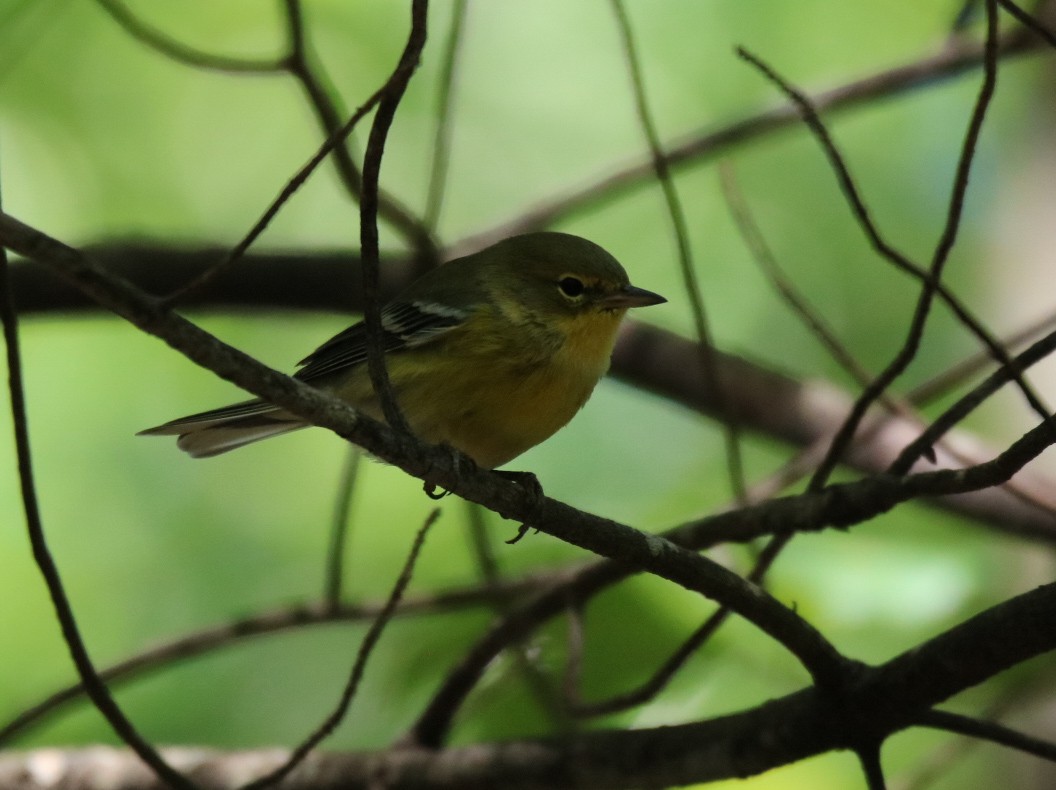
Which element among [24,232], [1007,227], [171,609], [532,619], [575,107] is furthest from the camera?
[575,107]

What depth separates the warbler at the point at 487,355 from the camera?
12.8ft

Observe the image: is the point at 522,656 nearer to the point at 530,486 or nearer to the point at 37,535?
the point at 530,486

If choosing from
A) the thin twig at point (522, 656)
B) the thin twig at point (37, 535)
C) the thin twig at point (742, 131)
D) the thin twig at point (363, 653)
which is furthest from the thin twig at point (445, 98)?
the thin twig at point (37, 535)

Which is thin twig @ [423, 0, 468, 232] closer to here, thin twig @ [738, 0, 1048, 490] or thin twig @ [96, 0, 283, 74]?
thin twig @ [96, 0, 283, 74]

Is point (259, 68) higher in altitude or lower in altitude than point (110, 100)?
lower

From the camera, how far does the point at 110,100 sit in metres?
8.10

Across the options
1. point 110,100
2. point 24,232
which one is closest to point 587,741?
point 24,232

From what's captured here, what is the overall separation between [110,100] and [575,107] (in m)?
3.54

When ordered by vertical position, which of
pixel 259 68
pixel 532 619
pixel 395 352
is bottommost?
pixel 532 619

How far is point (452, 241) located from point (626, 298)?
7.78 ft

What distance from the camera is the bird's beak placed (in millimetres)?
4285

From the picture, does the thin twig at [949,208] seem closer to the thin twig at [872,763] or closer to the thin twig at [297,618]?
the thin twig at [872,763]

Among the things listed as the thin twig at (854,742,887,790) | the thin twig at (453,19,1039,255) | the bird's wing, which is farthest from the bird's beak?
the thin twig at (854,742,887,790)

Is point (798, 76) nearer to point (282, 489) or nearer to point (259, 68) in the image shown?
point (282, 489)
